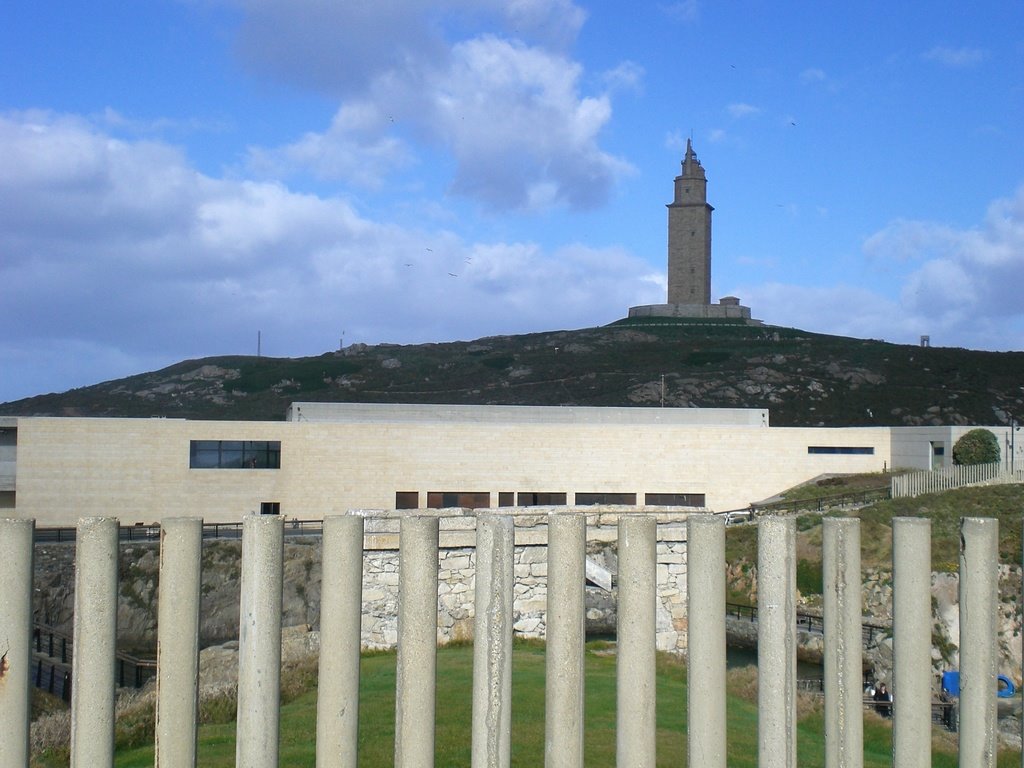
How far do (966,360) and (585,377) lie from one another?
34637 mm

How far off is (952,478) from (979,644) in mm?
37230

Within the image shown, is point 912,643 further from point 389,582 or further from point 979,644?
point 389,582

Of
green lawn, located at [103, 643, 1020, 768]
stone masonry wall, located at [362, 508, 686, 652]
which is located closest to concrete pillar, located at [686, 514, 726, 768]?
green lawn, located at [103, 643, 1020, 768]

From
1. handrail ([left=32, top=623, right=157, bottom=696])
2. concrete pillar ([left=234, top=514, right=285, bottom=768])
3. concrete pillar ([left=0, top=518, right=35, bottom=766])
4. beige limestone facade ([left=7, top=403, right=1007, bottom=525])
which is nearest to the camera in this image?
concrete pillar ([left=0, top=518, right=35, bottom=766])

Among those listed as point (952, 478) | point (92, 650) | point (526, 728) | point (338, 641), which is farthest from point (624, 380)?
point (92, 650)

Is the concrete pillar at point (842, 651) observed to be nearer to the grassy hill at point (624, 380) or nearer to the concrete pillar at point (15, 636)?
the concrete pillar at point (15, 636)

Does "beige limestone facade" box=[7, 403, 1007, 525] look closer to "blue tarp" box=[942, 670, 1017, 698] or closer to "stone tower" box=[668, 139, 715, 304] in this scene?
"blue tarp" box=[942, 670, 1017, 698]

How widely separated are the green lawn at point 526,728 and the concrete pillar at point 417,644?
2.33 metres

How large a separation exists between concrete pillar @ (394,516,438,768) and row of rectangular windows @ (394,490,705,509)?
34.9 meters

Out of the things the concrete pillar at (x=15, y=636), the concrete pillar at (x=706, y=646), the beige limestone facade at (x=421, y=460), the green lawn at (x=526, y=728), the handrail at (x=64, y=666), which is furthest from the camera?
the beige limestone facade at (x=421, y=460)

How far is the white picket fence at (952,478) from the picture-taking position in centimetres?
3928

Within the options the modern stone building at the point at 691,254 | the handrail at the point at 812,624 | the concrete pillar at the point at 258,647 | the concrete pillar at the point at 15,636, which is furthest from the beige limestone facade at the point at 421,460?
the modern stone building at the point at 691,254

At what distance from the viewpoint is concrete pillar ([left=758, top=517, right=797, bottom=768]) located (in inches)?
235

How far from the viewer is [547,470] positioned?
4216 cm
